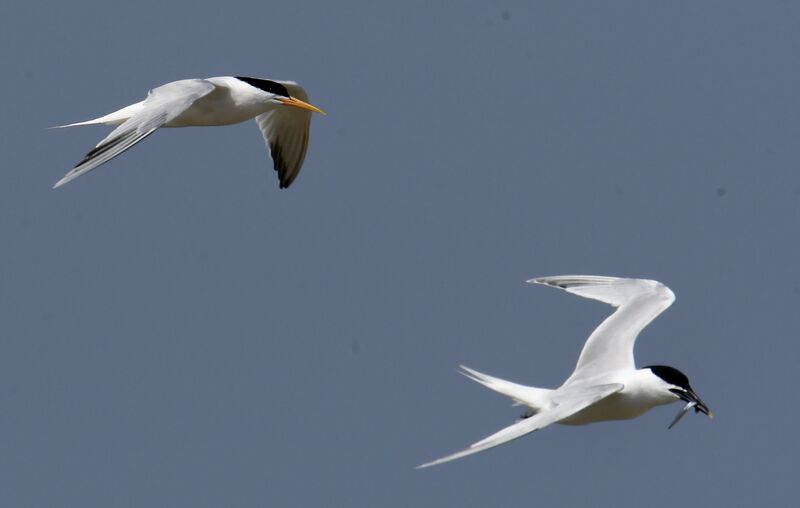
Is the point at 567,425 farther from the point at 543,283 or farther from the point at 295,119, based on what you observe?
the point at 295,119

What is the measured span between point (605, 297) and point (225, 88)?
3187mm

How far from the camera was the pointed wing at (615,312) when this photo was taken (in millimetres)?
10906

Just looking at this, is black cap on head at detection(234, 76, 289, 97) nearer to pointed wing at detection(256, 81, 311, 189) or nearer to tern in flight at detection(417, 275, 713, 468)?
pointed wing at detection(256, 81, 311, 189)

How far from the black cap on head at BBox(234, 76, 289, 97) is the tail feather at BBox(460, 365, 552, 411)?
291 cm

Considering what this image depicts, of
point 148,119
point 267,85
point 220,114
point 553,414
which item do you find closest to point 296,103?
point 267,85

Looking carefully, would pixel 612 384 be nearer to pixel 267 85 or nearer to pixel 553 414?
pixel 553 414

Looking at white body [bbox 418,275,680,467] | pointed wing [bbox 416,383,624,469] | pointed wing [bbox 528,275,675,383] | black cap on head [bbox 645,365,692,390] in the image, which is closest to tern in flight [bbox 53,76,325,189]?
pointed wing [bbox 528,275,675,383]

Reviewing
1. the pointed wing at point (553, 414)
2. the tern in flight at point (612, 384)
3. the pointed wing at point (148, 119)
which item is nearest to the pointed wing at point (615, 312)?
A: the tern in flight at point (612, 384)

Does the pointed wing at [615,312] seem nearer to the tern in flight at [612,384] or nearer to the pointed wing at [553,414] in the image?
the tern in flight at [612,384]

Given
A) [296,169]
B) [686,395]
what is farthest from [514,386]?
[296,169]

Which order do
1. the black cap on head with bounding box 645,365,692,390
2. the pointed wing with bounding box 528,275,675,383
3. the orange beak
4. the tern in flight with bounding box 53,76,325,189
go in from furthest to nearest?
the orange beak
the pointed wing with bounding box 528,275,675,383
the black cap on head with bounding box 645,365,692,390
the tern in flight with bounding box 53,76,325,189

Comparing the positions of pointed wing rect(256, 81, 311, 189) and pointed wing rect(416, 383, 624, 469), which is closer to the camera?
pointed wing rect(416, 383, 624, 469)

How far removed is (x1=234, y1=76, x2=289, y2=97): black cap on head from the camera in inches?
478

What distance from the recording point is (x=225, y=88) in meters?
11.9
